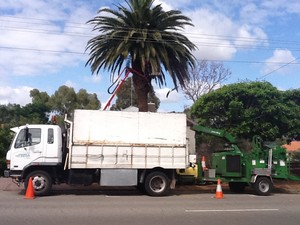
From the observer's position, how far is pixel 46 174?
1546 centimetres

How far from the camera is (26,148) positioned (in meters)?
15.5

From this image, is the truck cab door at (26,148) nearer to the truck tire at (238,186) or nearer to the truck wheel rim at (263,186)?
the truck tire at (238,186)

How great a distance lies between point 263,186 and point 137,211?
787cm

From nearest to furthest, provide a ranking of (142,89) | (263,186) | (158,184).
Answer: (158,184) < (263,186) < (142,89)

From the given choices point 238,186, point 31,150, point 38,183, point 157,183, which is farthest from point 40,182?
point 238,186

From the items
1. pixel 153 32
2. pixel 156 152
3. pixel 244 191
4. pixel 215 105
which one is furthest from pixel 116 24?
pixel 244 191

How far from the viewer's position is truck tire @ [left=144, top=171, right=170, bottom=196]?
53.2 feet

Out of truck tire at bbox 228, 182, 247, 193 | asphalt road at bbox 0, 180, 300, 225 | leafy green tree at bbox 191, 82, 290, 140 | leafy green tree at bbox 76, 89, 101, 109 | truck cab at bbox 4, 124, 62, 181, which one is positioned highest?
leafy green tree at bbox 76, 89, 101, 109

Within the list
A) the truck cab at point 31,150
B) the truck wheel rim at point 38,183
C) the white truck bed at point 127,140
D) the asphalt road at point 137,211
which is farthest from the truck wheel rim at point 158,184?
the truck wheel rim at point 38,183

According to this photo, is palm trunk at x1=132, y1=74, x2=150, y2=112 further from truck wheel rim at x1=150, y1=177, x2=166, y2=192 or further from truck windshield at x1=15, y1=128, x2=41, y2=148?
truck windshield at x1=15, y1=128, x2=41, y2=148

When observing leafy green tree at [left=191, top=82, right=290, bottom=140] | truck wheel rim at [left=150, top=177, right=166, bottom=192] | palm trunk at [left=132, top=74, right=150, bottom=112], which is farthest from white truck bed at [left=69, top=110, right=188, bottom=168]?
leafy green tree at [left=191, top=82, right=290, bottom=140]

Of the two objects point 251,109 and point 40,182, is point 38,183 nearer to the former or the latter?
point 40,182

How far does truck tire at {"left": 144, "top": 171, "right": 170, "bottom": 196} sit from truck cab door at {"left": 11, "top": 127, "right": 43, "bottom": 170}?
4.17 m

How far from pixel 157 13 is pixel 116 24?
7.18 feet
